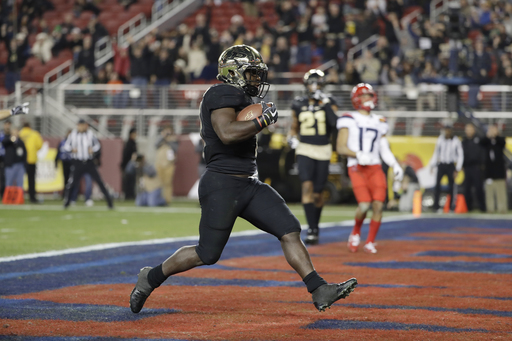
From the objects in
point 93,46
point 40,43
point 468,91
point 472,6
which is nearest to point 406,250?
point 468,91

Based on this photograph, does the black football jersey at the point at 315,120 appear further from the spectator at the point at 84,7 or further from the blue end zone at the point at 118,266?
the spectator at the point at 84,7

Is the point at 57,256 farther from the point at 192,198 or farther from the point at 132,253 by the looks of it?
the point at 192,198

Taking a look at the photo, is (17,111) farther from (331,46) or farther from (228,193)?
(331,46)

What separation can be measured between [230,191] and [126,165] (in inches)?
589

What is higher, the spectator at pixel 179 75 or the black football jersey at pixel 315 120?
the spectator at pixel 179 75

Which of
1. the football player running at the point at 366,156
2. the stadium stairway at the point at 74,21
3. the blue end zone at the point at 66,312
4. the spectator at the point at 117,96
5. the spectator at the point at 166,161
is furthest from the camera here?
the stadium stairway at the point at 74,21

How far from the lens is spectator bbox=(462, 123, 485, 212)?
659 inches

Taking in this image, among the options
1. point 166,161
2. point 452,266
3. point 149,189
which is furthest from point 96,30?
point 452,266

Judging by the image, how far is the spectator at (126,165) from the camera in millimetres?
19016

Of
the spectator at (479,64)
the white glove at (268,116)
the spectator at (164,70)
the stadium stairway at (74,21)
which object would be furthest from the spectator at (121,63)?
the white glove at (268,116)

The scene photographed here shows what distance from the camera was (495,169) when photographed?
16.5 meters

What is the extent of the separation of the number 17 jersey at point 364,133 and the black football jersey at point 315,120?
0.87m

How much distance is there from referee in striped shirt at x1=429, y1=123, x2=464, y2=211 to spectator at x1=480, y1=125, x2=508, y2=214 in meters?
0.55

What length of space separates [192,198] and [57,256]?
40.0 ft
